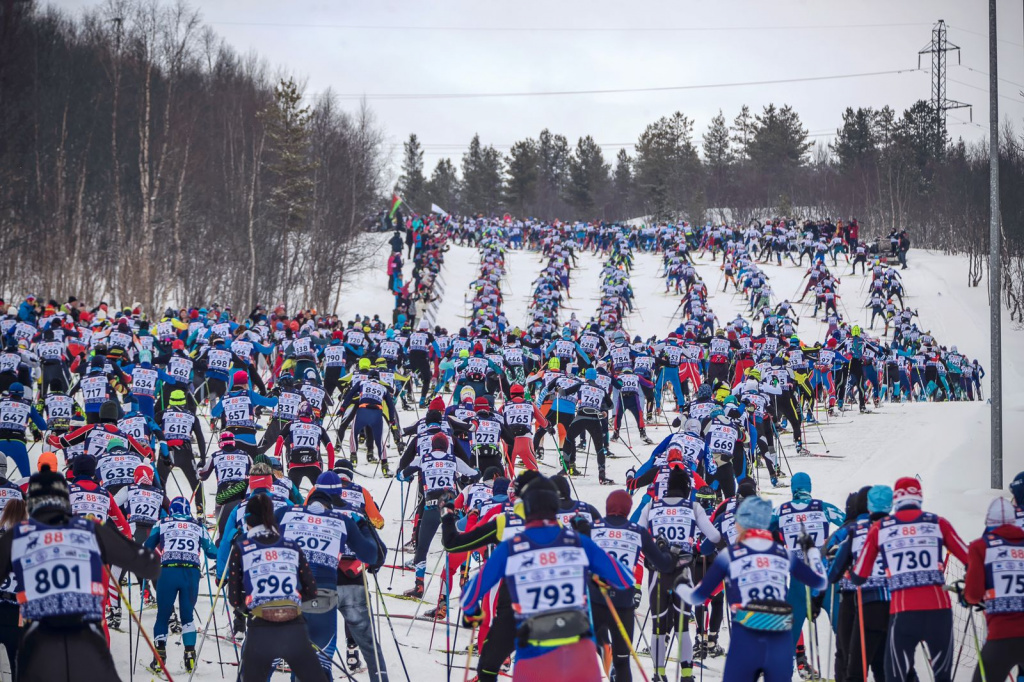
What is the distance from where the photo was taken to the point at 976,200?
185 ft

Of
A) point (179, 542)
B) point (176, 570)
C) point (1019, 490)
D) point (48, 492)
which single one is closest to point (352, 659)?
point (176, 570)

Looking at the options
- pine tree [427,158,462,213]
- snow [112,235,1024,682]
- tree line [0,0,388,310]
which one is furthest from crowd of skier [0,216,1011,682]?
pine tree [427,158,462,213]

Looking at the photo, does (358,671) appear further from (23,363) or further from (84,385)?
(23,363)

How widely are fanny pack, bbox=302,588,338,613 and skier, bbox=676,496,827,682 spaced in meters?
2.59

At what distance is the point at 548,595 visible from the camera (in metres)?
5.37

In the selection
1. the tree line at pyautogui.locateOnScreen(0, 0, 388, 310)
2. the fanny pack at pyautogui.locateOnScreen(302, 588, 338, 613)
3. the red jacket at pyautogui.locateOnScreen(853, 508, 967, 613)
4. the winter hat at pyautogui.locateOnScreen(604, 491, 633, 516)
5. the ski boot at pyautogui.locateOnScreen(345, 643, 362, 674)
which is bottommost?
the ski boot at pyautogui.locateOnScreen(345, 643, 362, 674)

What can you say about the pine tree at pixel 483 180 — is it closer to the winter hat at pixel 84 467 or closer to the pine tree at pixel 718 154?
the pine tree at pixel 718 154

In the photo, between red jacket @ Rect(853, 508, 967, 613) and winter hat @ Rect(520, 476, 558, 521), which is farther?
red jacket @ Rect(853, 508, 967, 613)

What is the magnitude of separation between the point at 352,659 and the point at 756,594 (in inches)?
169

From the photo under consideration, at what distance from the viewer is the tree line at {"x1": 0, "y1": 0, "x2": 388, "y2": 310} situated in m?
40.5

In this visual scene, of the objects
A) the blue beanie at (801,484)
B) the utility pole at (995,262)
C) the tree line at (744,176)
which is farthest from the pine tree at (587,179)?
the blue beanie at (801,484)

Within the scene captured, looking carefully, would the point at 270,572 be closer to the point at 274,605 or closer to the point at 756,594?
the point at 274,605

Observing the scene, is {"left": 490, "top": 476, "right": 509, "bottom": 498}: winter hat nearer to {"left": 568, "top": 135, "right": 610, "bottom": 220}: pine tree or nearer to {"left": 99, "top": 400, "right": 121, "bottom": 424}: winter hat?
{"left": 99, "top": 400, "right": 121, "bottom": 424}: winter hat

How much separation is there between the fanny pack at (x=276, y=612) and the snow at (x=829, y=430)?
2390 mm
